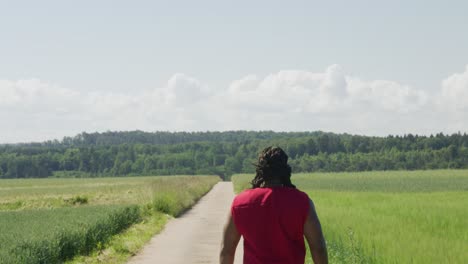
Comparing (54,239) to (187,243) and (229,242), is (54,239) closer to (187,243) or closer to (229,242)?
(187,243)

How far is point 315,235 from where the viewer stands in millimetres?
5469

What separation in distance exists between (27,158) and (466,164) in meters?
107

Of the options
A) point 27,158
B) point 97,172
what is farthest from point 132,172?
point 27,158

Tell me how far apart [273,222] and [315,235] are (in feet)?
1.12

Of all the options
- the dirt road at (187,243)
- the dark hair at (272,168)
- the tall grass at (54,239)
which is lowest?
the dirt road at (187,243)

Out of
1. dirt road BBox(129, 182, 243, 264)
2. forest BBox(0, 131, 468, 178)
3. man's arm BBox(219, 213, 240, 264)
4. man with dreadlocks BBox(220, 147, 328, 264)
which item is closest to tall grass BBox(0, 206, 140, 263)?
dirt road BBox(129, 182, 243, 264)

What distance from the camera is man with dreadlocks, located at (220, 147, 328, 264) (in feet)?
17.7

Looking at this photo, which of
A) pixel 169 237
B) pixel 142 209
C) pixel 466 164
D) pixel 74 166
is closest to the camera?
pixel 169 237

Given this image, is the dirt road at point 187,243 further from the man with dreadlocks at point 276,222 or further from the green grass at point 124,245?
the man with dreadlocks at point 276,222

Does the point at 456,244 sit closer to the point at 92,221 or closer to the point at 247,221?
the point at 247,221

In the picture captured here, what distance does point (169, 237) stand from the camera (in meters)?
23.3

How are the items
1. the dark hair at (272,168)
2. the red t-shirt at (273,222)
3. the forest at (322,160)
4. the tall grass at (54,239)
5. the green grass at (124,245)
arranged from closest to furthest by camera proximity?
1. the red t-shirt at (273,222)
2. the dark hair at (272,168)
3. the tall grass at (54,239)
4. the green grass at (124,245)
5. the forest at (322,160)

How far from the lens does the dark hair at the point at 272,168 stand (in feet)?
18.4

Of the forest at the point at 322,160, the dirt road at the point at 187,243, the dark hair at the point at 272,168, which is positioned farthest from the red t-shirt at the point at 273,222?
the forest at the point at 322,160
